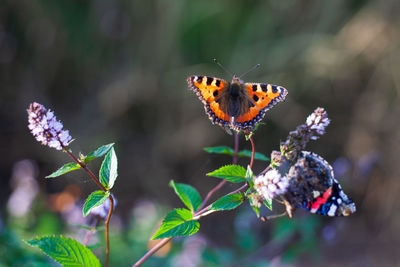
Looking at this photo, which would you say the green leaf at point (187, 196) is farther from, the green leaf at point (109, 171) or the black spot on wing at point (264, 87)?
the black spot on wing at point (264, 87)

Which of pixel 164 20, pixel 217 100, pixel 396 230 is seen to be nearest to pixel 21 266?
pixel 217 100

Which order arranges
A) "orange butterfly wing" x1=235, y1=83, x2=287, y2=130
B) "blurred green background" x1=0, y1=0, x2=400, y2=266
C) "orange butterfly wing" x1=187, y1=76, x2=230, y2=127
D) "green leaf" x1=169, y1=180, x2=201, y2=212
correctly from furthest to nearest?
"blurred green background" x1=0, y1=0, x2=400, y2=266 < "orange butterfly wing" x1=187, y1=76, x2=230, y2=127 < "orange butterfly wing" x1=235, y1=83, x2=287, y2=130 < "green leaf" x1=169, y1=180, x2=201, y2=212

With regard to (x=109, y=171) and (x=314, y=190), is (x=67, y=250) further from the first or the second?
(x=314, y=190)

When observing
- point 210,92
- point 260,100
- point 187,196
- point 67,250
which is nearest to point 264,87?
point 260,100

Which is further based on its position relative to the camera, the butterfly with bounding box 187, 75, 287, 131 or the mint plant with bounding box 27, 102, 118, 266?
the butterfly with bounding box 187, 75, 287, 131

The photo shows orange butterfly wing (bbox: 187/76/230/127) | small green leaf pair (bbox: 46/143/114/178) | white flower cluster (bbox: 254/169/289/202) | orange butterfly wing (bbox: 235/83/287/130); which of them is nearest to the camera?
white flower cluster (bbox: 254/169/289/202)

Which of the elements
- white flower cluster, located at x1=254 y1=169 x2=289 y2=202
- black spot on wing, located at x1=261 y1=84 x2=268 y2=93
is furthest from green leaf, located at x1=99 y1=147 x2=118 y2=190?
black spot on wing, located at x1=261 y1=84 x2=268 y2=93

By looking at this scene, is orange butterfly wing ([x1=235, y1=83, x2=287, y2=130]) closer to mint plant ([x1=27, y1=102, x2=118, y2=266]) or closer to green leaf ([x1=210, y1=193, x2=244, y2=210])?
green leaf ([x1=210, y1=193, x2=244, y2=210])
